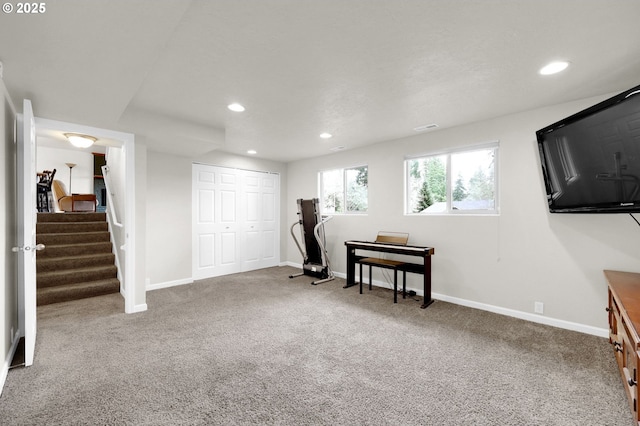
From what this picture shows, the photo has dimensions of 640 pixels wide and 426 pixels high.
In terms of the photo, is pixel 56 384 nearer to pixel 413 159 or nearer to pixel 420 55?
pixel 420 55

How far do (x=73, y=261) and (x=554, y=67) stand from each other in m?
6.41

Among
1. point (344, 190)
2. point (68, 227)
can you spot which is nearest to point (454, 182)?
point (344, 190)

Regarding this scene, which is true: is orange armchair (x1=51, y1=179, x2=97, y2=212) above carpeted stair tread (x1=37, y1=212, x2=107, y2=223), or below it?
above

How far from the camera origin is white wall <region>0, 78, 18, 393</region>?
79.2 inches

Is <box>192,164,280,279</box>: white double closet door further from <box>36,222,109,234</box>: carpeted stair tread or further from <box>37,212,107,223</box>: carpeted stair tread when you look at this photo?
<box>37,212,107,223</box>: carpeted stair tread

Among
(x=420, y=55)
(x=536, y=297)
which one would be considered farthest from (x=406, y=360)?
(x=420, y=55)

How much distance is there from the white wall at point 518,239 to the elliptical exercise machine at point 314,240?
1.20 meters

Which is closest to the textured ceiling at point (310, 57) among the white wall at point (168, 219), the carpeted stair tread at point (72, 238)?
the white wall at point (168, 219)

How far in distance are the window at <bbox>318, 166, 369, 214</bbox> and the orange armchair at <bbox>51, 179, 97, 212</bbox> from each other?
564cm

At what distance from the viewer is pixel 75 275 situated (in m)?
4.19

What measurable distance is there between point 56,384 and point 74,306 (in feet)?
6.98

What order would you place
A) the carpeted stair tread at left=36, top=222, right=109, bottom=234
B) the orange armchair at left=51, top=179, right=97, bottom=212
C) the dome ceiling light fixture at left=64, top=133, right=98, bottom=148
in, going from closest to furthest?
the dome ceiling light fixture at left=64, top=133, right=98, bottom=148
the carpeted stair tread at left=36, top=222, right=109, bottom=234
the orange armchair at left=51, top=179, right=97, bottom=212

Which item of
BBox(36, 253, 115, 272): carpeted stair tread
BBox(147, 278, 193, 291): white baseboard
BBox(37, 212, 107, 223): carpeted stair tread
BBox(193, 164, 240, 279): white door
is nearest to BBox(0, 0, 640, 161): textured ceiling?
BBox(193, 164, 240, 279): white door

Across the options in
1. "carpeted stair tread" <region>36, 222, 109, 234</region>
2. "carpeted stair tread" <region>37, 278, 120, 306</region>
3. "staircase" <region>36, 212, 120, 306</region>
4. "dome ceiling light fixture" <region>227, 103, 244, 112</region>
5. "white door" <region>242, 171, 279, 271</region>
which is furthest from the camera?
"white door" <region>242, 171, 279, 271</region>
